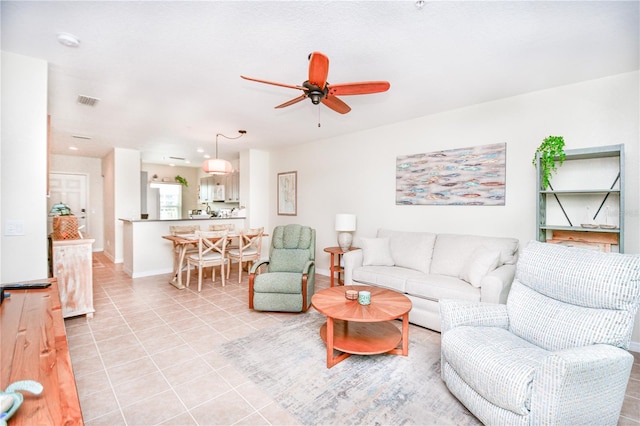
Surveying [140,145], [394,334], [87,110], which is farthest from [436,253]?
[140,145]

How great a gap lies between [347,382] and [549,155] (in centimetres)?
275

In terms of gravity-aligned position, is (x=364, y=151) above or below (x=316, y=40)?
below

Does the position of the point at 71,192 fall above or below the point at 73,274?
above

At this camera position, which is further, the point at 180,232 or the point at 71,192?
the point at 71,192

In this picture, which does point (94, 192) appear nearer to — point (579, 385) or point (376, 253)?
point (376, 253)

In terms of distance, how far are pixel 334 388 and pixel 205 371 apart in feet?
3.33

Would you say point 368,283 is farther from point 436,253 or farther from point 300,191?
point 300,191

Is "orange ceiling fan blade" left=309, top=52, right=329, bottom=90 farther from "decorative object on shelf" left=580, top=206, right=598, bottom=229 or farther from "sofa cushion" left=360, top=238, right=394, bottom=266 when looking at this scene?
"decorative object on shelf" left=580, top=206, right=598, bottom=229

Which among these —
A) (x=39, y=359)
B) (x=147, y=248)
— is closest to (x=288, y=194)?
(x=147, y=248)

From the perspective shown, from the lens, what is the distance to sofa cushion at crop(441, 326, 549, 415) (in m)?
1.47

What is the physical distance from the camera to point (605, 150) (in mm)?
2545

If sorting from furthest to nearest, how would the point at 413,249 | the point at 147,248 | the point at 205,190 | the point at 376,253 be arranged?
the point at 205,190, the point at 147,248, the point at 376,253, the point at 413,249

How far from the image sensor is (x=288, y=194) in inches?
239

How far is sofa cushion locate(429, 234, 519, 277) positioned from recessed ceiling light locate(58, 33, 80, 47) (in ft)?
13.0
